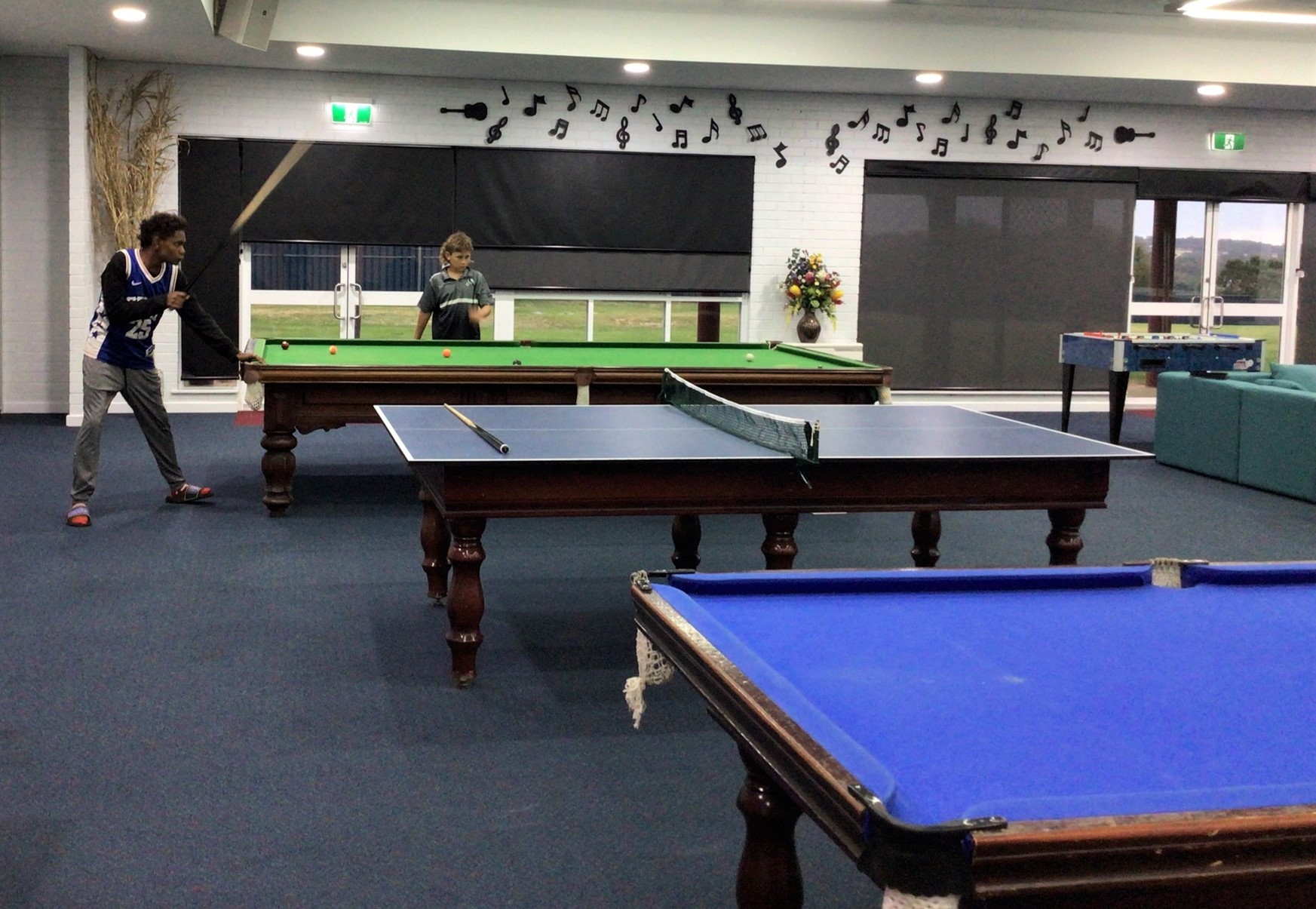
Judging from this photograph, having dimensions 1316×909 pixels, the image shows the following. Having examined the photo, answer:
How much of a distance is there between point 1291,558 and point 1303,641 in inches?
163

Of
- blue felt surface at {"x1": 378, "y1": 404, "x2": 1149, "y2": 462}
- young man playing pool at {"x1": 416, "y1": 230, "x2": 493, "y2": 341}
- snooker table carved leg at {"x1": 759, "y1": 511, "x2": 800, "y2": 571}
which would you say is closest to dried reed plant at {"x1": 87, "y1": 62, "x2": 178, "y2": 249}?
young man playing pool at {"x1": 416, "y1": 230, "x2": 493, "y2": 341}

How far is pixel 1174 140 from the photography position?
11.8 m

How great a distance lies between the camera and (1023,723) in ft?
6.01

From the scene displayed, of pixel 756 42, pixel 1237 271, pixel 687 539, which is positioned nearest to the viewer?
pixel 687 539

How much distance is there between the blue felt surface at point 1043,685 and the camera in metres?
1.59

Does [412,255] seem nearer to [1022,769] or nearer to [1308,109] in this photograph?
[1308,109]

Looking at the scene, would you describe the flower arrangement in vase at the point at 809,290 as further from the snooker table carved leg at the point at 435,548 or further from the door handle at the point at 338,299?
the snooker table carved leg at the point at 435,548

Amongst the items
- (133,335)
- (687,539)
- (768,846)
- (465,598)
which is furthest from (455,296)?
(768,846)

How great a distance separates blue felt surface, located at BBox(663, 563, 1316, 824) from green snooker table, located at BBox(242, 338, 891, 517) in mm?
4034

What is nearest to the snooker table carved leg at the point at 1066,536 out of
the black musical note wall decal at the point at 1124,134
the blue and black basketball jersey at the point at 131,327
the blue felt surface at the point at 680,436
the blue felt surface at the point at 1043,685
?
Answer: the blue felt surface at the point at 680,436

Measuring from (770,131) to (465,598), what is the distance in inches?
310

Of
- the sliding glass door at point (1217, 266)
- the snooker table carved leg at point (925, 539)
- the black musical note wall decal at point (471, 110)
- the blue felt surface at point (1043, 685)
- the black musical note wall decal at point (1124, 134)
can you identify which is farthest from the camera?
the sliding glass door at point (1217, 266)

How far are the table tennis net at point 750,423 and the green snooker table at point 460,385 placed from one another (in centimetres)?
104

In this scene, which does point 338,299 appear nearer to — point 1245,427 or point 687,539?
point 687,539
